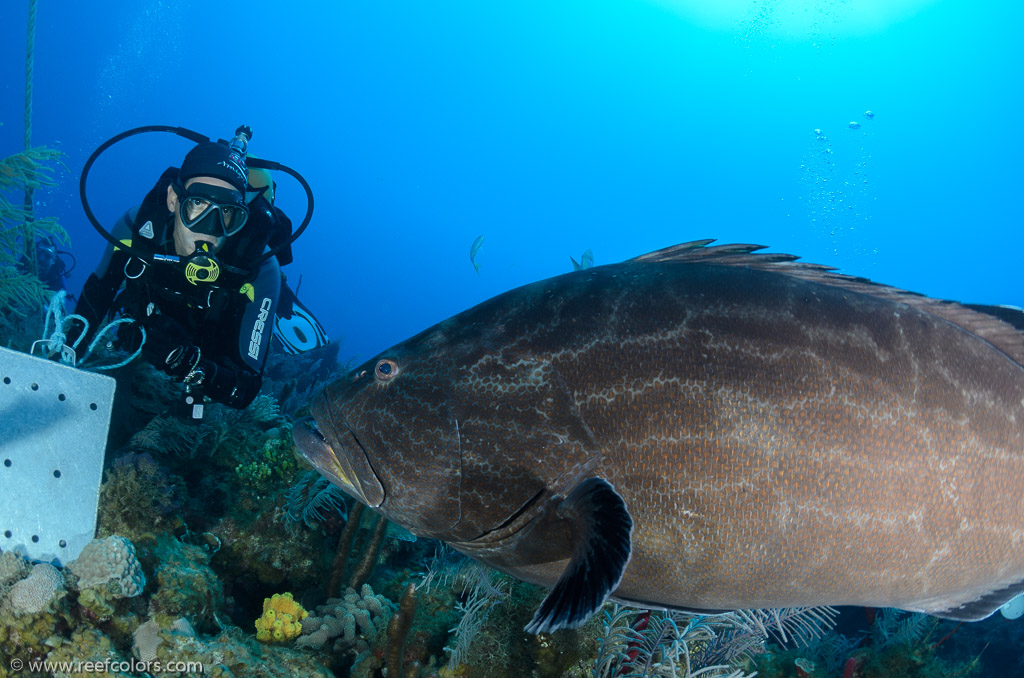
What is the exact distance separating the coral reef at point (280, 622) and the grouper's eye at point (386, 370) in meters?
2.29

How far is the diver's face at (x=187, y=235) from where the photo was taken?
17.0 feet

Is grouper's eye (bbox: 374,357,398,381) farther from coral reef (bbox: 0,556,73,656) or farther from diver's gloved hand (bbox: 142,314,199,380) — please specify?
diver's gloved hand (bbox: 142,314,199,380)

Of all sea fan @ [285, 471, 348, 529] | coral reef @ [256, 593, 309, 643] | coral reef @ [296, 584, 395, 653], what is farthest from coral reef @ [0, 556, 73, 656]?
sea fan @ [285, 471, 348, 529]

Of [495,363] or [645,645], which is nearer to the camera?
[495,363]

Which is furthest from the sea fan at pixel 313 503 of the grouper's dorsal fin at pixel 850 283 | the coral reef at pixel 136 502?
the grouper's dorsal fin at pixel 850 283

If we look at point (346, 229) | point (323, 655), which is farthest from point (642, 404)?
point (346, 229)

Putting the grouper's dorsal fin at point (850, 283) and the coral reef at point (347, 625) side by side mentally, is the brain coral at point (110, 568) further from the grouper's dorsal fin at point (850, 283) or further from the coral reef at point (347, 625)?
the grouper's dorsal fin at point (850, 283)

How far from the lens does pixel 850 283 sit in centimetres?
220

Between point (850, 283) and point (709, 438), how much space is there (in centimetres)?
106

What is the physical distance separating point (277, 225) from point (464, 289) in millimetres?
141951

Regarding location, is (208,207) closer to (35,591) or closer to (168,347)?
(168,347)

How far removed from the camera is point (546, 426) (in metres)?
1.92

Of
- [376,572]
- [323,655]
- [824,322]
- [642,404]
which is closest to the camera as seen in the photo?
[642,404]

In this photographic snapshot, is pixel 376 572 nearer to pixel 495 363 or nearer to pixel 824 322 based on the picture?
pixel 495 363
